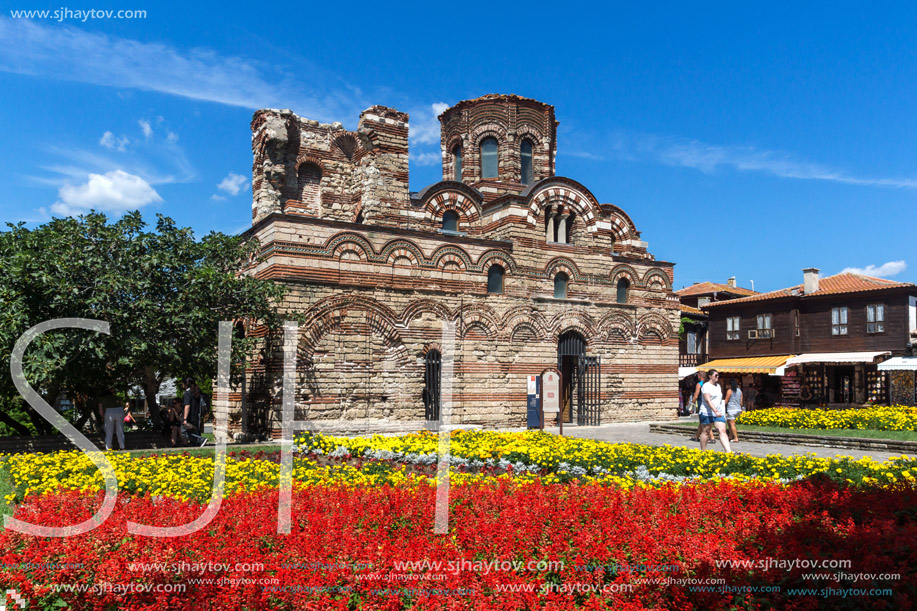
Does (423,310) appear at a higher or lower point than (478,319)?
higher

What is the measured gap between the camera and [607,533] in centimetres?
509

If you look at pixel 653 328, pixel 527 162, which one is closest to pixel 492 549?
pixel 653 328

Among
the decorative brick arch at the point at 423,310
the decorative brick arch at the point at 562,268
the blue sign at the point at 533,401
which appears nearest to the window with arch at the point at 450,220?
the decorative brick arch at the point at 562,268

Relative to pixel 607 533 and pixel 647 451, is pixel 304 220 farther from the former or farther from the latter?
pixel 607 533

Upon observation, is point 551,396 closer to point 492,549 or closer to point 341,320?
point 341,320

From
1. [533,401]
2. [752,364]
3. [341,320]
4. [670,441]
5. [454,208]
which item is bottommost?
[670,441]

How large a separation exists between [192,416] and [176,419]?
21.5 inches

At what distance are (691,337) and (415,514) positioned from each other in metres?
30.8

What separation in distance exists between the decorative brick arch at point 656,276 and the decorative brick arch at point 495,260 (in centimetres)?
505

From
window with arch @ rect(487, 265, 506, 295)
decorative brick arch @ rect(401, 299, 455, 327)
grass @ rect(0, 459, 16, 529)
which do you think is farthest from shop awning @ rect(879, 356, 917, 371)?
grass @ rect(0, 459, 16, 529)

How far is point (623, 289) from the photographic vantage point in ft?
69.5

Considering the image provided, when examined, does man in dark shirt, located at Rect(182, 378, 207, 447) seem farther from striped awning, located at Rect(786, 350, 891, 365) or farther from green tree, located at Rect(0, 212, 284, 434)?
striped awning, located at Rect(786, 350, 891, 365)

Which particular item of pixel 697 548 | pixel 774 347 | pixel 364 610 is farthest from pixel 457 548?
pixel 774 347

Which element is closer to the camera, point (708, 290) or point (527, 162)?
point (527, 162)
